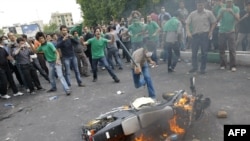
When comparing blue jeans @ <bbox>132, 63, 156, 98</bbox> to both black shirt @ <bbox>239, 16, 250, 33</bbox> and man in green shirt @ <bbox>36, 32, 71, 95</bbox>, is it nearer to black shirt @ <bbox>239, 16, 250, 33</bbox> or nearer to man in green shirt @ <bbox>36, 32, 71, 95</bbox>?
man in green shirt @ <bbox>36, 32, 71, 95</bbox>

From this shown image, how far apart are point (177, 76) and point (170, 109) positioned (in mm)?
4593

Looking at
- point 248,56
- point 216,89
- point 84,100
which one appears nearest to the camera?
point 216,89

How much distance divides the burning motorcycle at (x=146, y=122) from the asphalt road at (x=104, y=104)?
1.49 ft

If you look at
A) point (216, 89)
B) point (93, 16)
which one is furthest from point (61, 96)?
point (93, 16)

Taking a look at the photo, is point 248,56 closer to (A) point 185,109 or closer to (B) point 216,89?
(B) point 216,89

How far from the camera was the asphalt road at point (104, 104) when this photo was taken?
17.4 ft

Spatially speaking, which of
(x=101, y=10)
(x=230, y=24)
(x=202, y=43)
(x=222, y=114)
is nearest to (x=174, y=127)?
(x=222, y=114)

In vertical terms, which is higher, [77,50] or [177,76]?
[77,50]

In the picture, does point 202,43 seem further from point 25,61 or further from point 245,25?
point 25,61

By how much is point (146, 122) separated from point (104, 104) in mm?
3226

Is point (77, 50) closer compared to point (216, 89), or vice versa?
point (216, 89)

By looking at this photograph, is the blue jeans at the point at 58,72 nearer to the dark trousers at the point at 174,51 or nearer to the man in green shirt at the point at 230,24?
the dark trousers at the point at 174,51

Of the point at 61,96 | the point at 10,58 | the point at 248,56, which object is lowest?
the point at 61,96

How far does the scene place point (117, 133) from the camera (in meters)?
3.96
